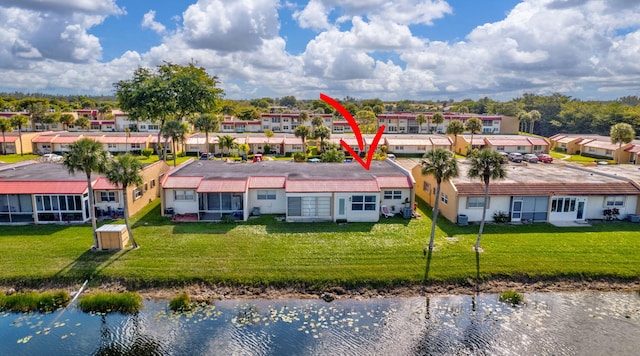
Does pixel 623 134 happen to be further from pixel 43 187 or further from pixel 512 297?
pixel 43 187

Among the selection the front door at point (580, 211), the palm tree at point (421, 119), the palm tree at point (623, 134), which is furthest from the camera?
the palm tree at point (421, 119)

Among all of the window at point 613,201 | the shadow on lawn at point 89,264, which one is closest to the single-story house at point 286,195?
the shadow on lawn at point 89,264

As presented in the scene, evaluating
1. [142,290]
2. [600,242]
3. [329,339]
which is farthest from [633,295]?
[142,290]

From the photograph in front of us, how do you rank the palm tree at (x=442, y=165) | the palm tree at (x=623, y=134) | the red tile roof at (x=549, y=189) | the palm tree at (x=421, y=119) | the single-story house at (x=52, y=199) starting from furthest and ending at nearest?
the palm tree at (x=421, y=119), the palm tree at (x=623, y=134), the red tile roof at (x=549, y=189), the single-story house at (x=52, y=199), the palm tree at (x=442, y=165)

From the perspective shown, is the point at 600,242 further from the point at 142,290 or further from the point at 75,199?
Result: the point at 75,199

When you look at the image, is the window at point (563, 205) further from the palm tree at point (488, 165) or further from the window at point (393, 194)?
the window at point (393, 194)

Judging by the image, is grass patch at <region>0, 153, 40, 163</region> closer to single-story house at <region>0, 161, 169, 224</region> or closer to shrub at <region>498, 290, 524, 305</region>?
single-story house at <region>0, 161, 169, 224</region>
